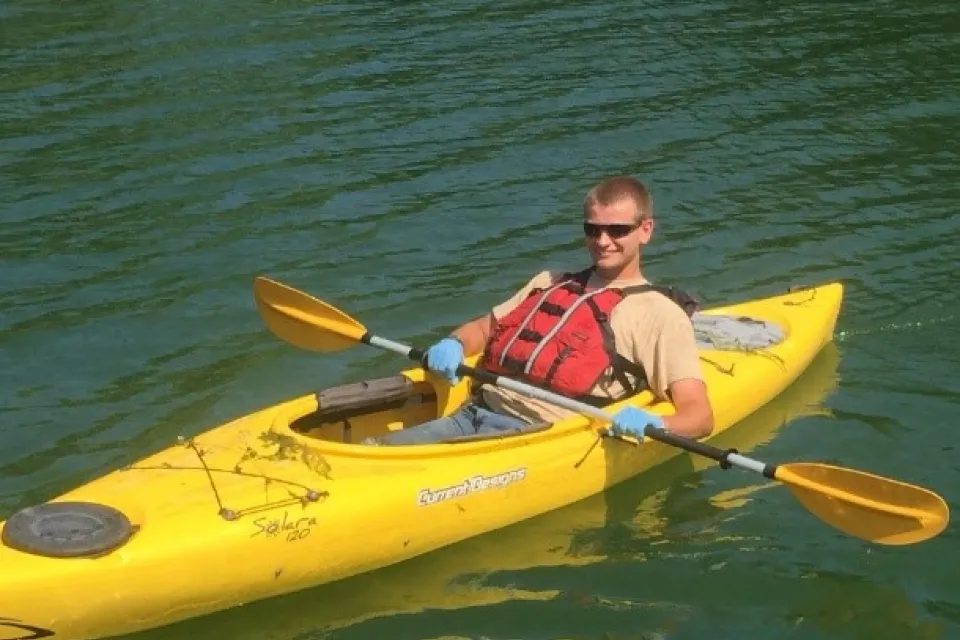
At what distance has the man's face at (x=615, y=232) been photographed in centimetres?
604

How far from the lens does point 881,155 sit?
428 inches

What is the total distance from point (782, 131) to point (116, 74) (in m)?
5.89

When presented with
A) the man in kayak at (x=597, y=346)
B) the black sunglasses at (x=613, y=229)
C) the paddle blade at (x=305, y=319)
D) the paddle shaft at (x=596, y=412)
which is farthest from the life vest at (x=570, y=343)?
the paddle blade at (x=305, y=319)

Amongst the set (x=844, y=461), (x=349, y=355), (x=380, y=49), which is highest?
(x=380, y=49)

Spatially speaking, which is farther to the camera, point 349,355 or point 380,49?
point 380,49

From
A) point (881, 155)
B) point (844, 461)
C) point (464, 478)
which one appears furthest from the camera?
point (881, 155)

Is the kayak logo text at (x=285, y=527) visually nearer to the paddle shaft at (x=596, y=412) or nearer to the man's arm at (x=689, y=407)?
the paddle shaft at (x=596, y=412)

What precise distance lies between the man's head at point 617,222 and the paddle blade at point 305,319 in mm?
1257

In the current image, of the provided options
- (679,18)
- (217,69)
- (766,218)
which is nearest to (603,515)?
(766,218)

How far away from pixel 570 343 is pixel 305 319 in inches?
55.8

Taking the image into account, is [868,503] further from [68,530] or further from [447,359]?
[68,530]

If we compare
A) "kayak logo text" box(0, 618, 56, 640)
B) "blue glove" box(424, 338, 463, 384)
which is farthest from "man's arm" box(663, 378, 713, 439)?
"kayak logo text" box(0, 618, 56, 640)

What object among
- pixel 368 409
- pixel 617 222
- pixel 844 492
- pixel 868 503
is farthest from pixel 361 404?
pixel 868 503

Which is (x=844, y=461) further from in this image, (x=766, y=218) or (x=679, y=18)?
(x=679, y=18)
